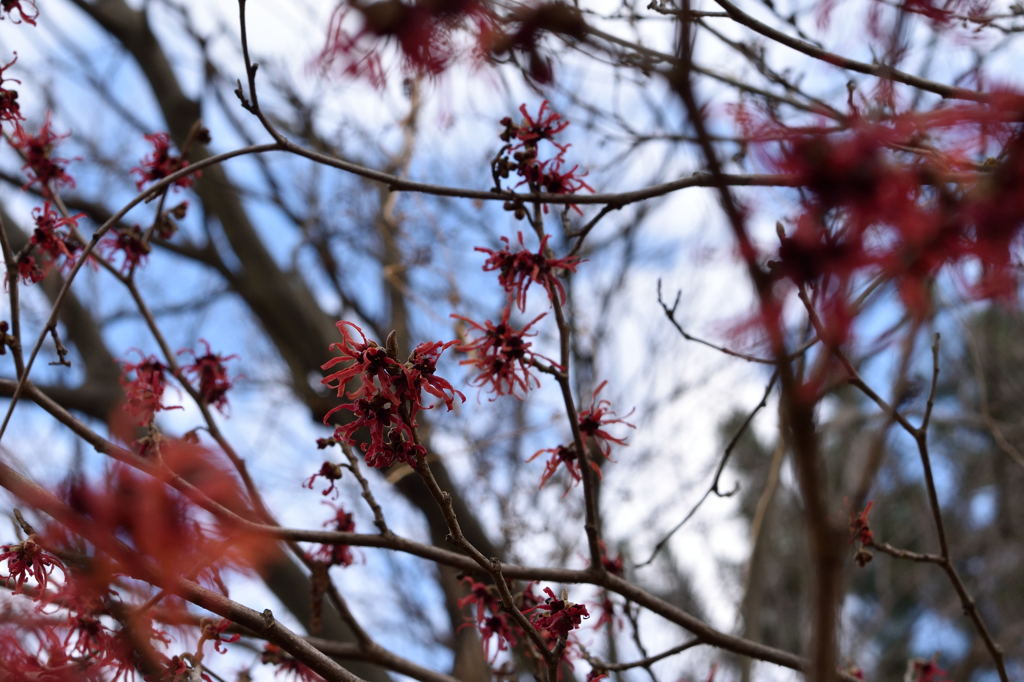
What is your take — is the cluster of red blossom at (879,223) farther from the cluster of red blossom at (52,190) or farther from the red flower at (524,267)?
the cluster of red blossom at (52,190)

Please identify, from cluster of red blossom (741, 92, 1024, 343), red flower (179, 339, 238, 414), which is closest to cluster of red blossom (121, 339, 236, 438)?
red flower (179, 339, 238, 414)

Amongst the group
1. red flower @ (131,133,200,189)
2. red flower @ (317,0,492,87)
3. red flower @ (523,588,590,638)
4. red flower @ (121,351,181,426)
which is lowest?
red flower @ (523,588,590,638)

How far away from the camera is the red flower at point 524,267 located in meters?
2.37

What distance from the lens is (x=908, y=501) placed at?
12.5m

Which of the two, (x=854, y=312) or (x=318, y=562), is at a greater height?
(x=318, y=562)

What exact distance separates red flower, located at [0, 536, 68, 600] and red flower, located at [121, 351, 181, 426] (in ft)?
2.61

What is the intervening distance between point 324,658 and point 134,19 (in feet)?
18.4

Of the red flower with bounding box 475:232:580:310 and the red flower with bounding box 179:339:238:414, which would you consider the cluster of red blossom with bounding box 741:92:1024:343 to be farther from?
the red flower with bounding box 179:339:238:414

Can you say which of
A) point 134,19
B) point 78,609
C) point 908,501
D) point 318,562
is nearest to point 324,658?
point 78,609

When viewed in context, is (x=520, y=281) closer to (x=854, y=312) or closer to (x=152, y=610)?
(x=152, y=610)

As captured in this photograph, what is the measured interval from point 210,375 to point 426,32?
1548mm

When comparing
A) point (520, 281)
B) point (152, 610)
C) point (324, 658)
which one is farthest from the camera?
point (520, 281)

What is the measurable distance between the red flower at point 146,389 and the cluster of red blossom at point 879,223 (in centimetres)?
206

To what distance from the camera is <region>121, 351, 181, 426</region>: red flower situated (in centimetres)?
284
